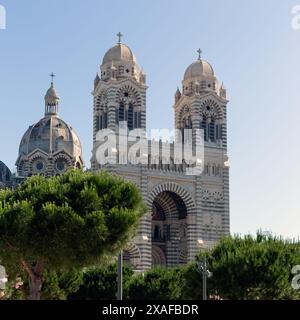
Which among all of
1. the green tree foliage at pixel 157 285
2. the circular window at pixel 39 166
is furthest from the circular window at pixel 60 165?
the green tree foliage at pixel 157 285

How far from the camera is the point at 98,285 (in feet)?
164

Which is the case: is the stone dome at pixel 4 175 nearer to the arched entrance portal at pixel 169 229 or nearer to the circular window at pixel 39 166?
the circular window at pixel 39 166

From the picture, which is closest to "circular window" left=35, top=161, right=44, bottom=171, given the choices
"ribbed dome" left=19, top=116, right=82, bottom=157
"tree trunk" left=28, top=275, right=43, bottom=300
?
"ribbed dome" left=19, top=116, right=82, bottom=157

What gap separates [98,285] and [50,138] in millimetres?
40693

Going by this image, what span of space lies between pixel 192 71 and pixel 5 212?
53822mm

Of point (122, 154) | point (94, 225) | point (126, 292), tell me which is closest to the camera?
point (94, 225)

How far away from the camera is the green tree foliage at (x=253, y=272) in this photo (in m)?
39.0

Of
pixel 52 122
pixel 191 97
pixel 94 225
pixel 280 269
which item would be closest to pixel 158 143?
pixel 191 97

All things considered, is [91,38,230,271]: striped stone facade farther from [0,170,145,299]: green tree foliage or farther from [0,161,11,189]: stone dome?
[0,170,145,299]: green tree foliage

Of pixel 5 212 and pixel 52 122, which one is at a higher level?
pixel 52 122

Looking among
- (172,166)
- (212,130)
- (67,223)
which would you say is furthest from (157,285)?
(212,130)

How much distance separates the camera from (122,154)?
228 ft
